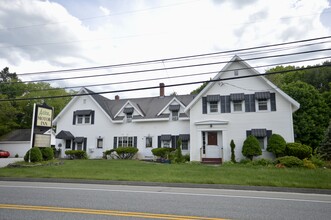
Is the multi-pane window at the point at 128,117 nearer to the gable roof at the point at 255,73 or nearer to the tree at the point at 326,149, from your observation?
the gable roof at the point at 255,73

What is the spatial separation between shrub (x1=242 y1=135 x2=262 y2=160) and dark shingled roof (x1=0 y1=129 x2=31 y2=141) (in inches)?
1264

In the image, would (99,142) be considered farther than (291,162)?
Yes

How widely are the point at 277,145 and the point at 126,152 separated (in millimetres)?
13206

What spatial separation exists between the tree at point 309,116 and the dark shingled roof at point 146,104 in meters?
12.8

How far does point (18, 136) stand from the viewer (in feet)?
129

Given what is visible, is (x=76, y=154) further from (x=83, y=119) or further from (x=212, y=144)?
(x=212, y=144)

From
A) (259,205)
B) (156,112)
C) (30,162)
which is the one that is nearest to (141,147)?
(156,112)

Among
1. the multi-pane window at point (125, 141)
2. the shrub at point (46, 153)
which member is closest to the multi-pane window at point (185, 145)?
the multi-pane window at point (125, 141)

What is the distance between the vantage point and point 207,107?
70.3 feet

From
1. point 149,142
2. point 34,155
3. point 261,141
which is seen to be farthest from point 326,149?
point 34,155

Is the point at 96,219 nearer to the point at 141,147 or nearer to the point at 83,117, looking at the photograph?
the point at 141,147

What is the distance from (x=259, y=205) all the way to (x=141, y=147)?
62.4ft

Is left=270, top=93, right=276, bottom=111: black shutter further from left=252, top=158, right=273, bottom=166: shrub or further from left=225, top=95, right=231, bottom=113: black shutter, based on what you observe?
left=252, top=158, right=273, bottom=166: shrub

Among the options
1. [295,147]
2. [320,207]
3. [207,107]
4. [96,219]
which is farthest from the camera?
[207,107]
